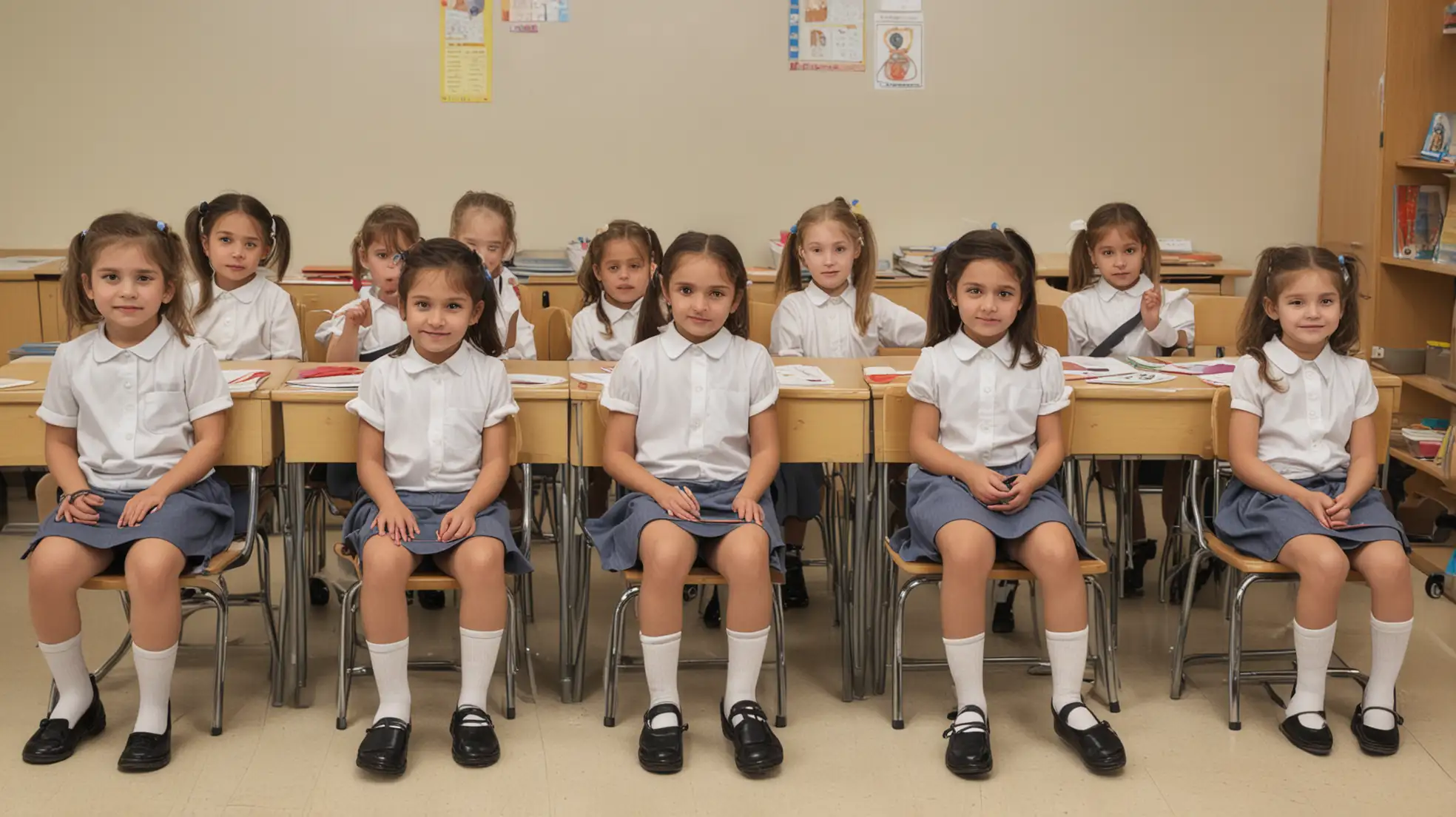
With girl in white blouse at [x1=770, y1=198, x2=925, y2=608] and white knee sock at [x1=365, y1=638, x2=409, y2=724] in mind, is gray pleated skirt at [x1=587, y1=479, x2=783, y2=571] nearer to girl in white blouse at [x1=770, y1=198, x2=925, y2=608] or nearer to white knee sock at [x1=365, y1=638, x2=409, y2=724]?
white knee sock at [x1=365, y1=638, x2=409, y2=724]

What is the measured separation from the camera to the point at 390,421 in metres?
2.74

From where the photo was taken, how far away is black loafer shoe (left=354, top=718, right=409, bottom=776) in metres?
2.52

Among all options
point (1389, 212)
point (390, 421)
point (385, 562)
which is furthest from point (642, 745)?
point (1389, 212)

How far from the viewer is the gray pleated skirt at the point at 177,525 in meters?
2.58

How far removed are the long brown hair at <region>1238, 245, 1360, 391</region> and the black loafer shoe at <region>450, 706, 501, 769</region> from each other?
5.34ft

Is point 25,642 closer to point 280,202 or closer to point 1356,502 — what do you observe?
point 280,202

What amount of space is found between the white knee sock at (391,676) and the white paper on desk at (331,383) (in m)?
0.53

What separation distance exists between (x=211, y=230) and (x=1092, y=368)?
2.16 m

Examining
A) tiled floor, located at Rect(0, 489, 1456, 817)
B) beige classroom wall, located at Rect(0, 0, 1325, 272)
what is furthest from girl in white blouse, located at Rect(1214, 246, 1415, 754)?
beige classroom wall, located at Rect(0, 0, 1325, 272)

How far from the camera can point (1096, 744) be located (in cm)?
256

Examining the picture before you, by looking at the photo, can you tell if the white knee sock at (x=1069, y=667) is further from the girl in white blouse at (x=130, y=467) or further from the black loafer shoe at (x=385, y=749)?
the girl in white blouse at (x=130, y=467)

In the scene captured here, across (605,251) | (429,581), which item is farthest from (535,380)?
(605,251)

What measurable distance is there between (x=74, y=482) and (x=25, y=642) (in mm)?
777

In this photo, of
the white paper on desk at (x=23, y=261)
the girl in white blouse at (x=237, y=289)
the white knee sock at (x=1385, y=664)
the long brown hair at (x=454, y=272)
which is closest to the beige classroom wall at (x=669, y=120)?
the white paper on desk at (x=23, y=261)
